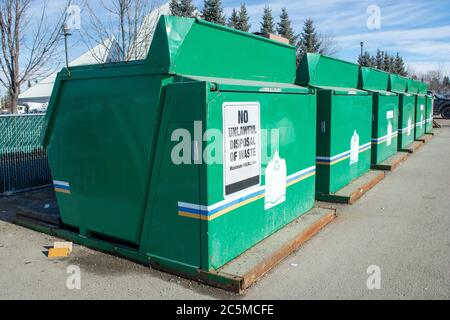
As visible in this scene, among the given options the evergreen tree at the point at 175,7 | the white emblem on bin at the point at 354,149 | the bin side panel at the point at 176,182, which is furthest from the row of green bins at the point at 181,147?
the evergreen tree at the point at 175,7

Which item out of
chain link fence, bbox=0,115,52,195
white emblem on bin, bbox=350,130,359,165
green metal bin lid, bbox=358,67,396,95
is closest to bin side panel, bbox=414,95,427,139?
green metal bin lid, bbox=358,67,396,95

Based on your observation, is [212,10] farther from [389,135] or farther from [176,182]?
[176,182]

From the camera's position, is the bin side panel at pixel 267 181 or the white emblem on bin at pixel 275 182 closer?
the bin side panel at pixel 267 181

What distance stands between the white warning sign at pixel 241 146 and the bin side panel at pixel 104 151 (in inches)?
28.2

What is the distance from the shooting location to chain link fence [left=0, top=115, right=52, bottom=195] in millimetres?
7629

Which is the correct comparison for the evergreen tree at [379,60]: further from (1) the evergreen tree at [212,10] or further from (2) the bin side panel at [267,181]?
(2) the bin side panel at [267,181]

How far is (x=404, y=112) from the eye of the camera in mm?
12211

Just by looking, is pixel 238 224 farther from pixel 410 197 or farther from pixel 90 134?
pixel 410 197

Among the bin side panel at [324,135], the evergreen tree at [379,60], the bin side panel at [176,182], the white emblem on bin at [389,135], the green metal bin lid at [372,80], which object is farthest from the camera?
the evergreen tree at [379,60]

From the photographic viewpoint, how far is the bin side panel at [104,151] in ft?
13.2

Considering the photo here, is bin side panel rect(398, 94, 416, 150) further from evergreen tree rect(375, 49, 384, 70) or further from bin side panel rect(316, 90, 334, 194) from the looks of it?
evergreen tree rect(375, 49, 384, 70)

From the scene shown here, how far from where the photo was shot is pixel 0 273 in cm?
416
